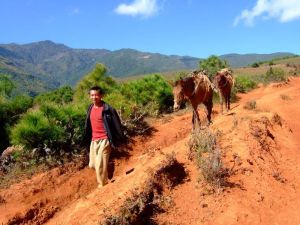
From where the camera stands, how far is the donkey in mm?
11966

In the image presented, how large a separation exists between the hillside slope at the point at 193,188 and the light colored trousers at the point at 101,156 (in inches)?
11.8

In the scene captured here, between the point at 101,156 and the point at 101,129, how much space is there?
0.51m

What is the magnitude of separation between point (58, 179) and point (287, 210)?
5264 mm

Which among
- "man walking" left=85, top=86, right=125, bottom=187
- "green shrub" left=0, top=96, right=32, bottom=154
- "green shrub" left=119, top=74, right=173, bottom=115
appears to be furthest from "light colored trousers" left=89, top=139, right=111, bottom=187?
"green shrub" left=119, top=74, right=173, bottom=115

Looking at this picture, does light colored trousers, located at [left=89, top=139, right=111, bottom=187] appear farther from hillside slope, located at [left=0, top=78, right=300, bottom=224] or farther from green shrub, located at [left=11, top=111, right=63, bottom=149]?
green shrub, located at [left=11, top=111, right=63, bottom=149]

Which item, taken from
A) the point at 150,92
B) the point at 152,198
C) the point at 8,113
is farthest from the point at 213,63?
the point at 152,198

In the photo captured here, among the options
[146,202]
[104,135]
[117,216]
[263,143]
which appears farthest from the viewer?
[263,143]

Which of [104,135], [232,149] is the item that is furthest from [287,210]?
[104,135]

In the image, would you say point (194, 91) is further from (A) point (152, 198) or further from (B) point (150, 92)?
(B) point (150, 92)

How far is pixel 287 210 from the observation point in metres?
8.25

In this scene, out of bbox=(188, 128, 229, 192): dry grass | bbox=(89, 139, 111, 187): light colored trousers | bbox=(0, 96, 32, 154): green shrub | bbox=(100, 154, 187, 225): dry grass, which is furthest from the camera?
bbox=(0, 96, 32, 154): green shrub

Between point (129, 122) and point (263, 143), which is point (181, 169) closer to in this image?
point (263, 143)

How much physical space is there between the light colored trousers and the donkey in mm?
3072

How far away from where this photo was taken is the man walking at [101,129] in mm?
8766
